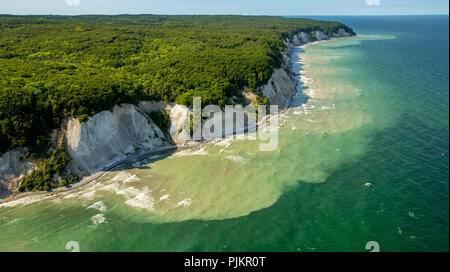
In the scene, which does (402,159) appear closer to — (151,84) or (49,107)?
(151,84)

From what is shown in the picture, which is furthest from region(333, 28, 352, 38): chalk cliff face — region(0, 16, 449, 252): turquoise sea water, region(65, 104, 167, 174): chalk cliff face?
region(65, 104, 167, 174): chalk cliff face

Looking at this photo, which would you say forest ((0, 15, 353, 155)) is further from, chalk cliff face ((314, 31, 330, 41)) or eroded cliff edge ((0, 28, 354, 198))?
chalk cliff face ((314, 31, 330, 41))

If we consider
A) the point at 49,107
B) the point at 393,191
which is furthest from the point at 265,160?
the point at 49,107

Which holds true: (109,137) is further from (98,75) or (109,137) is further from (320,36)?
(320,36)

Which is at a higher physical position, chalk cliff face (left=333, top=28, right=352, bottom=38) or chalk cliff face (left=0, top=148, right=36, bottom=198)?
chalk cliff face (left=333, top=28, right=352, bottom=38)

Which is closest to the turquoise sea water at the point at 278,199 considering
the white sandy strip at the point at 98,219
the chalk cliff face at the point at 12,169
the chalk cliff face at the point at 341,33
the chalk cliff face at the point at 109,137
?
the white sandy strip at the point at 98,219
